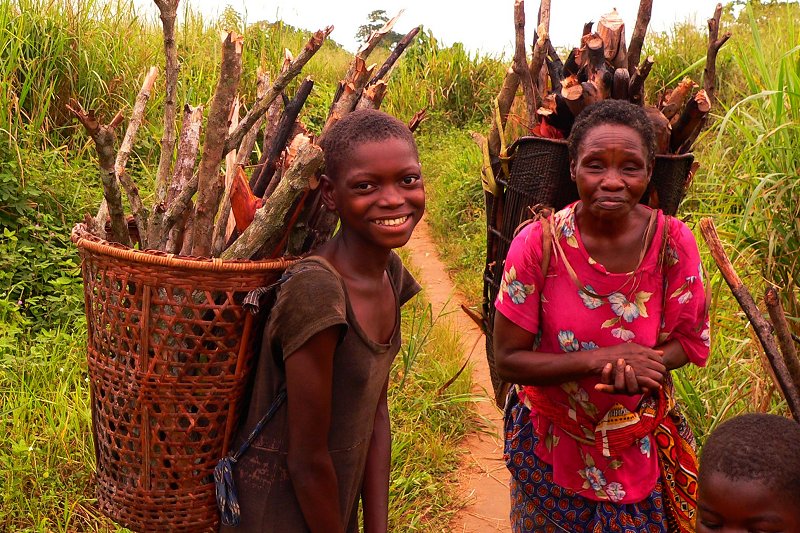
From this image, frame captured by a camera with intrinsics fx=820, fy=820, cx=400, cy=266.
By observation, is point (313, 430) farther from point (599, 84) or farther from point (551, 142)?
point (599, 84)

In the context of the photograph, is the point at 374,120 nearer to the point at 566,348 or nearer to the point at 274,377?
the point at 274,377

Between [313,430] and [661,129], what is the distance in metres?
1.20

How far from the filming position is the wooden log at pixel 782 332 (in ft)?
3.73

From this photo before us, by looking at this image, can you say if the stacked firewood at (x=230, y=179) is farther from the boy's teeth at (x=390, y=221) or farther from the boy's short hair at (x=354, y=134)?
the boy's teeth at (x=390, y=221)

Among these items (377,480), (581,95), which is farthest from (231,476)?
(581,95)

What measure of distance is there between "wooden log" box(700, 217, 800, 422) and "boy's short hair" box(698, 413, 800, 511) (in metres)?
0.20

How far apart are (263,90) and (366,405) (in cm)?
92

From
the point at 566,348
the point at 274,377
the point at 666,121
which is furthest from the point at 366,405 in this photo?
the point at 666,121

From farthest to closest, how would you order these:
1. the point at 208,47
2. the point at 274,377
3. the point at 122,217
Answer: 1. the point at 208,47
2. the point at 122,217
3. the point at 274,377

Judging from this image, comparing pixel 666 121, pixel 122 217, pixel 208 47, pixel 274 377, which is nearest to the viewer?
pixel 274 377

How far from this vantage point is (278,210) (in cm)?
171

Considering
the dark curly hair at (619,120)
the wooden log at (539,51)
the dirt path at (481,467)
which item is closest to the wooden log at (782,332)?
the dark curly hair at (619,120)

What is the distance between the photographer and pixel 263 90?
86.4 inches

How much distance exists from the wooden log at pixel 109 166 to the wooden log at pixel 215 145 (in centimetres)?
18
